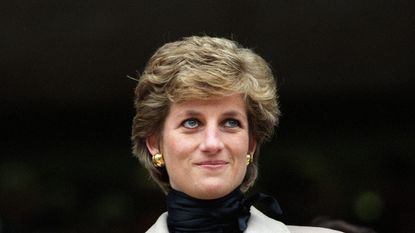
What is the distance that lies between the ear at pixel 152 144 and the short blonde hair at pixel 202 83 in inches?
0.6

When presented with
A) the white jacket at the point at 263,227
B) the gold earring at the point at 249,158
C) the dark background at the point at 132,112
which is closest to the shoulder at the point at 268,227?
the white jacket at the point at 263,227

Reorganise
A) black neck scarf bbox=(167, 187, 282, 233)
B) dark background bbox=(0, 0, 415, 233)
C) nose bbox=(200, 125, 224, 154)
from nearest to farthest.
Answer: nose bbox=(200, 125, 224, 154) → black neck scarf bbox=(167, 187, 282, 233) → dark background bbox=(0, 0, 415, 233)

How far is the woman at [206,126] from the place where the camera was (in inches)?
110

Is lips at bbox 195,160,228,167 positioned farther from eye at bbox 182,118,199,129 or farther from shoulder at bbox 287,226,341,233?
shoulder at bbox 287,226,341,233

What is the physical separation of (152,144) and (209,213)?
0.91 feet

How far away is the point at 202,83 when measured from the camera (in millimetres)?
2775

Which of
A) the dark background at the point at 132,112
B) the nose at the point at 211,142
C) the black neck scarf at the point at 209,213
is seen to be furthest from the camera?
the dark background at the point at 132,112

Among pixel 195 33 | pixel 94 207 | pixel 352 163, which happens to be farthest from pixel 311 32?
pixel 94 207

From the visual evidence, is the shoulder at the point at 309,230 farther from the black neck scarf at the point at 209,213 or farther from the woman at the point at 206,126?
the black neck scarf at the point at 209,213

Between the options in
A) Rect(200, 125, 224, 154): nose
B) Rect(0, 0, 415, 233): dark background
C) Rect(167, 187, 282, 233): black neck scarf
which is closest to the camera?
Rect(200, 125, 224, 154): nose

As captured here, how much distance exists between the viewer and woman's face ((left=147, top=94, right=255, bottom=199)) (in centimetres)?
278

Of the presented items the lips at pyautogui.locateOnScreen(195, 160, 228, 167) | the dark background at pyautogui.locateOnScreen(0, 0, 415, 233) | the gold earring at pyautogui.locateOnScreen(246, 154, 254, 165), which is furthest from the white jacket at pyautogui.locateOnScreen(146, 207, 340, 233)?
the dark background at pyautogui.locateOnScreen(0, 0, 415, 233)

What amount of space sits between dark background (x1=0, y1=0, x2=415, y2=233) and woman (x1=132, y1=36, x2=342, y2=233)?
59.5 inches

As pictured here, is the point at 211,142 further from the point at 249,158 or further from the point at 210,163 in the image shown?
the point at 249,158
